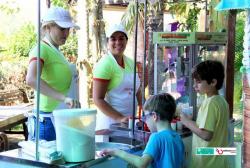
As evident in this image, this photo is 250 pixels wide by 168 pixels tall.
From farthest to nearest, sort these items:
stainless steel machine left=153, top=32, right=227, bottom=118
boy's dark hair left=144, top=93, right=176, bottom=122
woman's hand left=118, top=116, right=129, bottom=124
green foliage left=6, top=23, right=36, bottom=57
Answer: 1. green foliage left=6, top=23, right=36, bottom=57
2. stainless steel machine left=153, top=32, right=227, bottom=118
3. woman's hand left=118, top=116, right=129, bottom=124
4. boy's dark hair left=144, top=93, right=176, bottom=122

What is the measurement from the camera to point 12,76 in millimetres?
11125

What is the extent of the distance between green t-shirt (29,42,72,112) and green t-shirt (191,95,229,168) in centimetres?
95

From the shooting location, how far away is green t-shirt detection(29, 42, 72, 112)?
8.71ft

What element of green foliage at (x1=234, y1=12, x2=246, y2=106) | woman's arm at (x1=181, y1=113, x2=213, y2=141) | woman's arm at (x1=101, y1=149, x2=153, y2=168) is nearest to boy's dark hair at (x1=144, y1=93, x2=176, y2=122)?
woman's arm at (x1=101, y1=149, x2=153, y2=168)

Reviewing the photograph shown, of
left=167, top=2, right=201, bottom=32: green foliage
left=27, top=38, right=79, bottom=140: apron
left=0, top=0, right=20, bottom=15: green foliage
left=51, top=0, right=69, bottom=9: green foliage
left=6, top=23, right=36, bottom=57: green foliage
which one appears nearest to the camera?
left=27, top=38, right=79, bottom=140: apron

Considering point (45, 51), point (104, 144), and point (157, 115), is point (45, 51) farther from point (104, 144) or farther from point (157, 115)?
point (157, 115)

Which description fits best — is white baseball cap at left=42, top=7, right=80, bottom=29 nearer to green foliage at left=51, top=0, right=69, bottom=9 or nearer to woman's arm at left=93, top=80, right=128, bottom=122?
woman's arm at left=93, top=80, right=128, bottom=122

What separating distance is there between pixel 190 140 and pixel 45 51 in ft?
3.79

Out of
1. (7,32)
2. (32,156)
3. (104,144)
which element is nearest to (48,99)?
(104,144)

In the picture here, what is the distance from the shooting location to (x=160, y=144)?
76.7 inches

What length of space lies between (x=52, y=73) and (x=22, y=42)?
1179 cm

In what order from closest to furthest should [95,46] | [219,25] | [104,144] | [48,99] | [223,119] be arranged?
1. [104,144]
2. [223,119]
3. [48,99]
4. [219,25]
5. [95,46]

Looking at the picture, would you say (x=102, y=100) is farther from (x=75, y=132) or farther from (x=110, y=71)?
(x=75, y=132)

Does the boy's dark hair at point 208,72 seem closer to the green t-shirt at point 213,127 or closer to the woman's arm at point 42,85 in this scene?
the green t-shirt at point 213,127
